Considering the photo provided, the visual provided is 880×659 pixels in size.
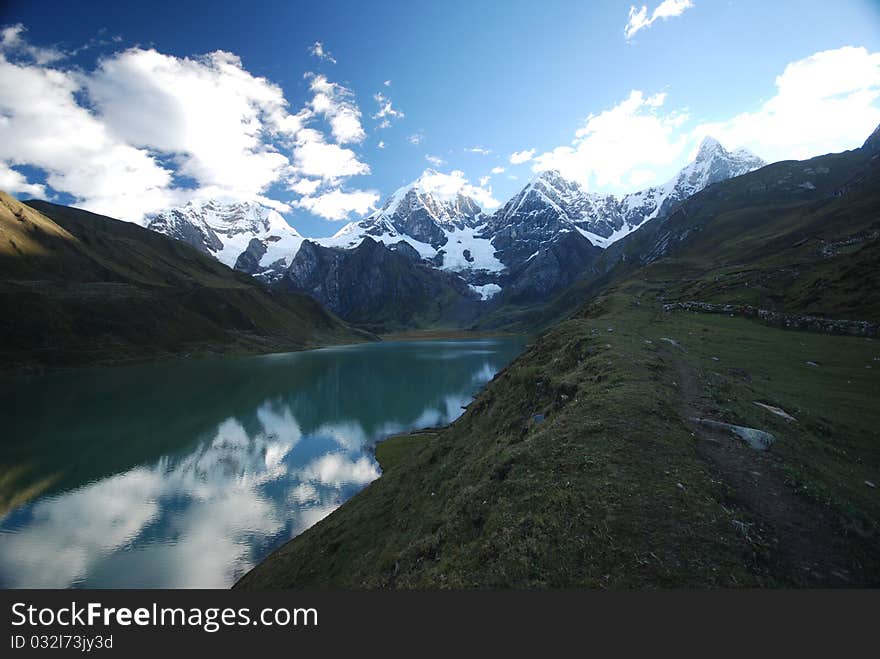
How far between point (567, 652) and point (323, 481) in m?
41.3

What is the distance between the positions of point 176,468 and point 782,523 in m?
58.6

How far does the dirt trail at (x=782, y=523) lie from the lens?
9383 mm

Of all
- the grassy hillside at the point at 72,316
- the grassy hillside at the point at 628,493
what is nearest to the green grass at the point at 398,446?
the grassy hillside at the point at 628,493

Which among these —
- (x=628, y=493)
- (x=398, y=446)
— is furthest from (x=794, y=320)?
(x=628, y=493)

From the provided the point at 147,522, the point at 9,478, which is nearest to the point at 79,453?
the point at 9,478

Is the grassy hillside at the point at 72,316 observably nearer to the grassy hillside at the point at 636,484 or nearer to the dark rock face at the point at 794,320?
the grassy hillside at the point at 636,484

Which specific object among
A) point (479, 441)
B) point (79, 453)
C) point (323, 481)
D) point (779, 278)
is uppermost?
point (779, 278)

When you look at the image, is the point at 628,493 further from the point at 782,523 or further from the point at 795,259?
the point at 795,259

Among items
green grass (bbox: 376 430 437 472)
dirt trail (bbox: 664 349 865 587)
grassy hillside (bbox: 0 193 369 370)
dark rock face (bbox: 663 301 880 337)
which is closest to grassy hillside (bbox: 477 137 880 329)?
dark rock face (bbox: 663 301 880 337)

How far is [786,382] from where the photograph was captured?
29.2 meters

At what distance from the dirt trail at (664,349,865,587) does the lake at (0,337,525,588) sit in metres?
30.7

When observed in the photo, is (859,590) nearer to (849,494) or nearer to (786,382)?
(849,494)

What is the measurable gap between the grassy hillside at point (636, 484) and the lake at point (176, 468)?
9.75m

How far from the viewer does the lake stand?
30.1 meters
